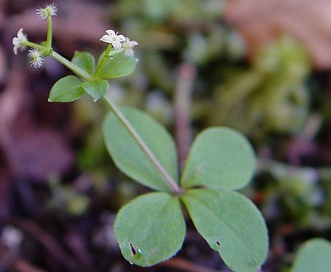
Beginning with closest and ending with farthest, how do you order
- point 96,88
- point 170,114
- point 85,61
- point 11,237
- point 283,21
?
point 96,88 → point 85,61 → point 11,237 → point 170,114 → point 283,21

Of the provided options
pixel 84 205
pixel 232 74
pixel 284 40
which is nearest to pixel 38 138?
pixel 84 205

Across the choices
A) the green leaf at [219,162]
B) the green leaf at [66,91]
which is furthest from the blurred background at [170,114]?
the green leaf at [66,91]

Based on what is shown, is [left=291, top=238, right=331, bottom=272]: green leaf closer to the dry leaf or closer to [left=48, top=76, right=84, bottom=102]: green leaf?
[left=48, top=76, right=84, bottom=102]: green leaf

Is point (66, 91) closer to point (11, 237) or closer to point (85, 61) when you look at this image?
point (85, 61)

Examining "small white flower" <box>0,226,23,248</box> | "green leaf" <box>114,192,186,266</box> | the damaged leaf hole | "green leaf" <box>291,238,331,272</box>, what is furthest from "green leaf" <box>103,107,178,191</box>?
"small white flower" <box>0,226,23,248</box>

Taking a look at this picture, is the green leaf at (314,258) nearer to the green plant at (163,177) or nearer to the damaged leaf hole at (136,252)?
the green plant at (163,177)

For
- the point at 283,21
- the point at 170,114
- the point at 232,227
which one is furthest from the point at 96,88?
the point at 283,21
